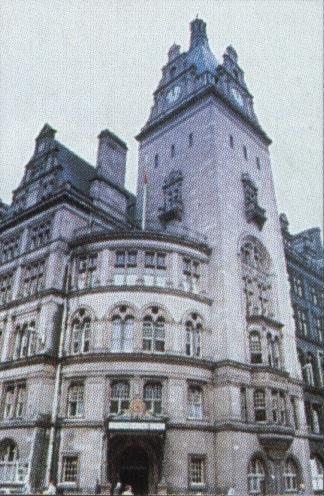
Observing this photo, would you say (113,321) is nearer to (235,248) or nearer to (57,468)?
(57,468)

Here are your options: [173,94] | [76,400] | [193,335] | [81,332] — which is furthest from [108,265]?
[173,94]

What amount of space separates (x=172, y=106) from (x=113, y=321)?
27402mm

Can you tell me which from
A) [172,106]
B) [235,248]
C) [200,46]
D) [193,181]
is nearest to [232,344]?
[235,248]

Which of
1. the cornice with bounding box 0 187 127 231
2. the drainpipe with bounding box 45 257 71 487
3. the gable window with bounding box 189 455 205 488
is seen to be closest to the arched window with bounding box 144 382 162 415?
the gable window with bounding box 189 455 205 488

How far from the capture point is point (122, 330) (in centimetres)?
3381

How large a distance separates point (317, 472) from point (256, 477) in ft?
47.5

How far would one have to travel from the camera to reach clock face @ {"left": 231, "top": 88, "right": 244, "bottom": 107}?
52.0 metres

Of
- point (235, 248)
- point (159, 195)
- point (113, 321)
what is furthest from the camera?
point (159, 195)

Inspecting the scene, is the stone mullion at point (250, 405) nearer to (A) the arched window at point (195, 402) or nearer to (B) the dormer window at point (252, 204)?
(A) the arched window at point (195, 402)

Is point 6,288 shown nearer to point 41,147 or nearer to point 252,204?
point 41,147

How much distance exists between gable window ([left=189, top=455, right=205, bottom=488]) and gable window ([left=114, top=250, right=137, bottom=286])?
12766 millimetres

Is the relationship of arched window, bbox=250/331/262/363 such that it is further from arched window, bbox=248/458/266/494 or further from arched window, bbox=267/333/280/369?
arched window, bbox=248/458/266/494

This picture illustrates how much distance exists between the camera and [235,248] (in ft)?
132

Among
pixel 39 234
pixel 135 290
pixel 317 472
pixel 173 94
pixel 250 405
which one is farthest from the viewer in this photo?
pixel 173 94
